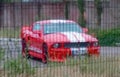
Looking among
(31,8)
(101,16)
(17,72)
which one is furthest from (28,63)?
(101,16)

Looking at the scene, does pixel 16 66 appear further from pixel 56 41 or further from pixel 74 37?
pixel 74 37

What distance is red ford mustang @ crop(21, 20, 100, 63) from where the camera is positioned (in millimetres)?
12023

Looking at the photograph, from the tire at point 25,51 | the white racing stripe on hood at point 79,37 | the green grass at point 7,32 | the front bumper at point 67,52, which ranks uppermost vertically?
the green grass at point 7,32

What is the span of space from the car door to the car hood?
162 millimetres

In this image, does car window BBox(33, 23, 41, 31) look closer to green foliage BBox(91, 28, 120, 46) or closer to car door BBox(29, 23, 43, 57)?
car door BBox(29, 23, 43, 57)

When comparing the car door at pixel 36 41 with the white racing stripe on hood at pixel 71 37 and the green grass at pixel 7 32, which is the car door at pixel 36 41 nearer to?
the white racing stripe on hood at pixel 71 37

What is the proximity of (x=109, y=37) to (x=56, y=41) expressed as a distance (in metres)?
1.16

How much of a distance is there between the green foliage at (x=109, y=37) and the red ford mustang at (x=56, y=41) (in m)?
0.18

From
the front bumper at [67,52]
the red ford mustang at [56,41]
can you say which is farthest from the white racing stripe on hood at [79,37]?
the front bumper at [67,52]

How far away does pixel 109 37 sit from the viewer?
1259cm

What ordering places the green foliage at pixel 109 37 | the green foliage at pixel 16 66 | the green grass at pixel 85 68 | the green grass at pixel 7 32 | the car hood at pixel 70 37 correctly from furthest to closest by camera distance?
the car hood at pixel 70 37
the green foliage at pixel 109 37
the green grass at pixel 85 68
the green foliage at pixel 16 66
the green grass at pixel 7 32

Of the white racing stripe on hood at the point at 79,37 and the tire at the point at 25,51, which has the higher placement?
the white racing stripe on hood at the point at 79,37

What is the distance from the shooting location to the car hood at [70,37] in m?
12.5

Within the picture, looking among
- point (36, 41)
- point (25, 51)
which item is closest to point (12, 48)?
point (25, 51)
